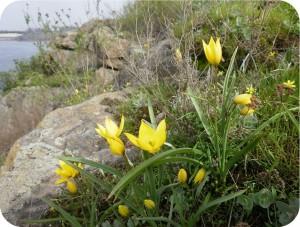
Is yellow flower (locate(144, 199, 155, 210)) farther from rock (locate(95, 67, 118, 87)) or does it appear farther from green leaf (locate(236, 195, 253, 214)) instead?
rock (locate(95, 67, 118, 87))

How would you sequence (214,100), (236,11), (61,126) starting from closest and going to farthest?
(214,100), (61,126), (236,11)

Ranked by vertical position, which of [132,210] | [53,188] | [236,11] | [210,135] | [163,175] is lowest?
[53,188]

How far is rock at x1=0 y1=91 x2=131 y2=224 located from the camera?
2019mm

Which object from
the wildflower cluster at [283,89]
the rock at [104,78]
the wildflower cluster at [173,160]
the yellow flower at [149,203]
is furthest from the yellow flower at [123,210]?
the rock at [104,78]

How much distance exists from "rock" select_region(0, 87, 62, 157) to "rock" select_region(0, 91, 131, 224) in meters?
1.58

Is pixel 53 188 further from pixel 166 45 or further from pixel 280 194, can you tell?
pixel 166 45

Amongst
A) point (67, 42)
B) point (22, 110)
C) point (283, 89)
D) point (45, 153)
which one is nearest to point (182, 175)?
point (283, 89)

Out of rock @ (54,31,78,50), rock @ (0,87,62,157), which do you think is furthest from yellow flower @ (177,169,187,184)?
rock @ (54,31,78,50)

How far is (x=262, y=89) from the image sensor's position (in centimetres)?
217

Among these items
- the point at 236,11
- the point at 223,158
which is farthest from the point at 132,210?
the point at 236,11

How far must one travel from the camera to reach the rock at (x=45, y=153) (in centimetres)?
202

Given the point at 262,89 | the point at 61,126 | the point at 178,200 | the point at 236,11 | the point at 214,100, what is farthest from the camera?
the point at 236,11

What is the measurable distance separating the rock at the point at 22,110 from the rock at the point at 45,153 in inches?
62.1

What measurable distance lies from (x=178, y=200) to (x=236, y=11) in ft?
8.08
